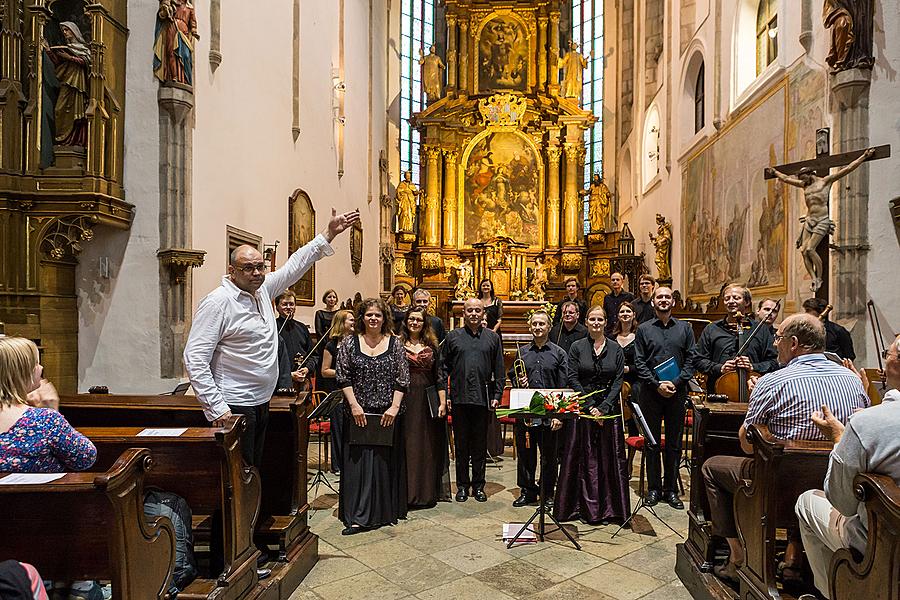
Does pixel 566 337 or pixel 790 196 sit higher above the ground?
pixel 790 196

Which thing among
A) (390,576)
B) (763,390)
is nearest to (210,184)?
(390,576)

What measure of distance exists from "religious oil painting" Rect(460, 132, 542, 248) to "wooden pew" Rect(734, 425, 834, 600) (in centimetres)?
1931

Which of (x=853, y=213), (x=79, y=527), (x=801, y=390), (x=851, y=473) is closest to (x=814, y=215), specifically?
(x=853, y=213)

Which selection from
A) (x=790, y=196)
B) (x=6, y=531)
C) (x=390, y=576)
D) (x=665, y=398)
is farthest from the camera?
(x=790, y=196)

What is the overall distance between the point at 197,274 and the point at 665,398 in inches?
204

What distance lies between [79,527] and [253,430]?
1449mm

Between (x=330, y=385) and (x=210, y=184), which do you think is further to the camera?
(x=210, y=184)

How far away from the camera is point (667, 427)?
5.77 meters

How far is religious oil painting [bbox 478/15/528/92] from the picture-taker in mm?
22828

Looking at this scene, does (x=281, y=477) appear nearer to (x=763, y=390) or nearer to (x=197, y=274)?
(x=763, y=390)

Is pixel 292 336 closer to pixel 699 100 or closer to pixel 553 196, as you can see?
pixel 699 100

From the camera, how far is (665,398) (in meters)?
5.79

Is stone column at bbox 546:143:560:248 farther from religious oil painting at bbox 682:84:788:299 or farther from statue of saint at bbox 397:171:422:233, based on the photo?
Answer: religious oil painting at bbox 682:84:788:299

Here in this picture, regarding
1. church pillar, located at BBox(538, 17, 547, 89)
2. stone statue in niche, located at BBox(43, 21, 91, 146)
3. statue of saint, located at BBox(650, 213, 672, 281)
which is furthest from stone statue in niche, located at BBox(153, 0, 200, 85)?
church pillar, located at BBox(538, 17, 547, 89)
